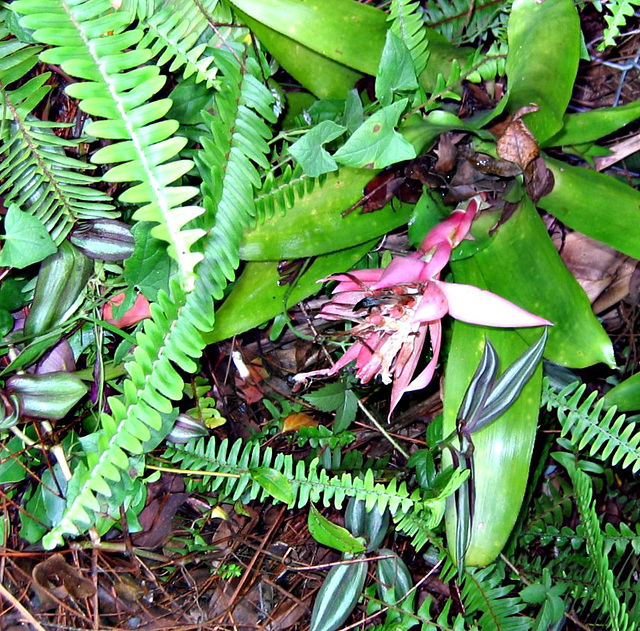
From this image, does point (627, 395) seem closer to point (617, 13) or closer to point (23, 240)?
point (617, 13)

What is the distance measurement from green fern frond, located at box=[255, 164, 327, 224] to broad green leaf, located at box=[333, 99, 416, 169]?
0.16 m

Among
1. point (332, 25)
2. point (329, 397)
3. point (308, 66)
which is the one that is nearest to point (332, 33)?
point (332, 25)

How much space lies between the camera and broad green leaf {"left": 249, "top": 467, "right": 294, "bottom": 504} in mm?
1134

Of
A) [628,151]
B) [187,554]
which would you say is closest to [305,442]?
[187,554]

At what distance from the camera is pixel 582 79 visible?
159 cm

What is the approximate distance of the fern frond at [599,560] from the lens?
1.17 m

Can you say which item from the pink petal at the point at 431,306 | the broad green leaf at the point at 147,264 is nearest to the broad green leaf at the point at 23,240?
the broad green leaf at the point at 147,264

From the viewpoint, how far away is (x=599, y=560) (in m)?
1.24

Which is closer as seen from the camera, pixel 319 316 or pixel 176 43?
pixel 176 43

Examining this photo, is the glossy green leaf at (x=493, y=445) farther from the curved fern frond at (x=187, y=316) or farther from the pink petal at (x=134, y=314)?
the pink petal at (x=134, y=314)

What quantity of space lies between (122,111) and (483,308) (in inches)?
Answer: 24.8

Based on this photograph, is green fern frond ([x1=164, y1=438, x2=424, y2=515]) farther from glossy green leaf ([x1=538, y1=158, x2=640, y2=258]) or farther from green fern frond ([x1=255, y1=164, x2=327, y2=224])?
glossy green leaf ([x1=538, y1=158, x2=640, y2=258])

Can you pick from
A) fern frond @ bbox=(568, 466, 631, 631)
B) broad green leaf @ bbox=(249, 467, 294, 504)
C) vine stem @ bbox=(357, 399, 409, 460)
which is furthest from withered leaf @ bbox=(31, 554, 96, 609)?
fern frond @ bbox=(568, 466, 631, 631)

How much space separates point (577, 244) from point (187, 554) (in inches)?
45.1
